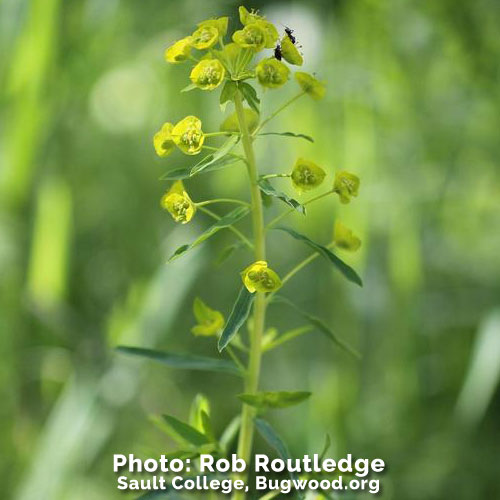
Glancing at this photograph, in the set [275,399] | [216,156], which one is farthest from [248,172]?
[275,399]

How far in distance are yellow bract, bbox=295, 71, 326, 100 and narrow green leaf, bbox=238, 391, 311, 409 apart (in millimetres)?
173

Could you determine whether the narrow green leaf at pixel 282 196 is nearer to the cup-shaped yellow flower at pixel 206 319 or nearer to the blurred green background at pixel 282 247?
the cup-shaped yellow flower at pixel 206 319

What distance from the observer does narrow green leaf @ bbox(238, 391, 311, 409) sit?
0.43 metres

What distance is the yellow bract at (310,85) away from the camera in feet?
1.54

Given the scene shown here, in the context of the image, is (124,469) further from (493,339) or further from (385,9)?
(385,9)

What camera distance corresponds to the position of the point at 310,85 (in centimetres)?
47

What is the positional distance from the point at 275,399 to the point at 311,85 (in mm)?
185

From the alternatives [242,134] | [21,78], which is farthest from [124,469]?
[21,78]

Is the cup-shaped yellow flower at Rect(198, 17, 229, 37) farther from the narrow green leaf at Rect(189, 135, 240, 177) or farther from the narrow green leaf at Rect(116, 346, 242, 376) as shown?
the narrow green leaf at Rect(116, 346, 242, 376)

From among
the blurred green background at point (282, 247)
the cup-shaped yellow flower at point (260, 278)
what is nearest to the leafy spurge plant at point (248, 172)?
the cup-shaped yellow flower at point (260, 278)

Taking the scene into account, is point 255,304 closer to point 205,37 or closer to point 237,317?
point 237,317

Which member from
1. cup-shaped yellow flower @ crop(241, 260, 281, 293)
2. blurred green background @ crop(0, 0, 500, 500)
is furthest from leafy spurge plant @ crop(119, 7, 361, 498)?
blurred green background @ crop(0, 0, 500, 500)

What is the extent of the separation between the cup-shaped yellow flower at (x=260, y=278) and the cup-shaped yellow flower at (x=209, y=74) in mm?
96

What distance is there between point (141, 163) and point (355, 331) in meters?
0.62
